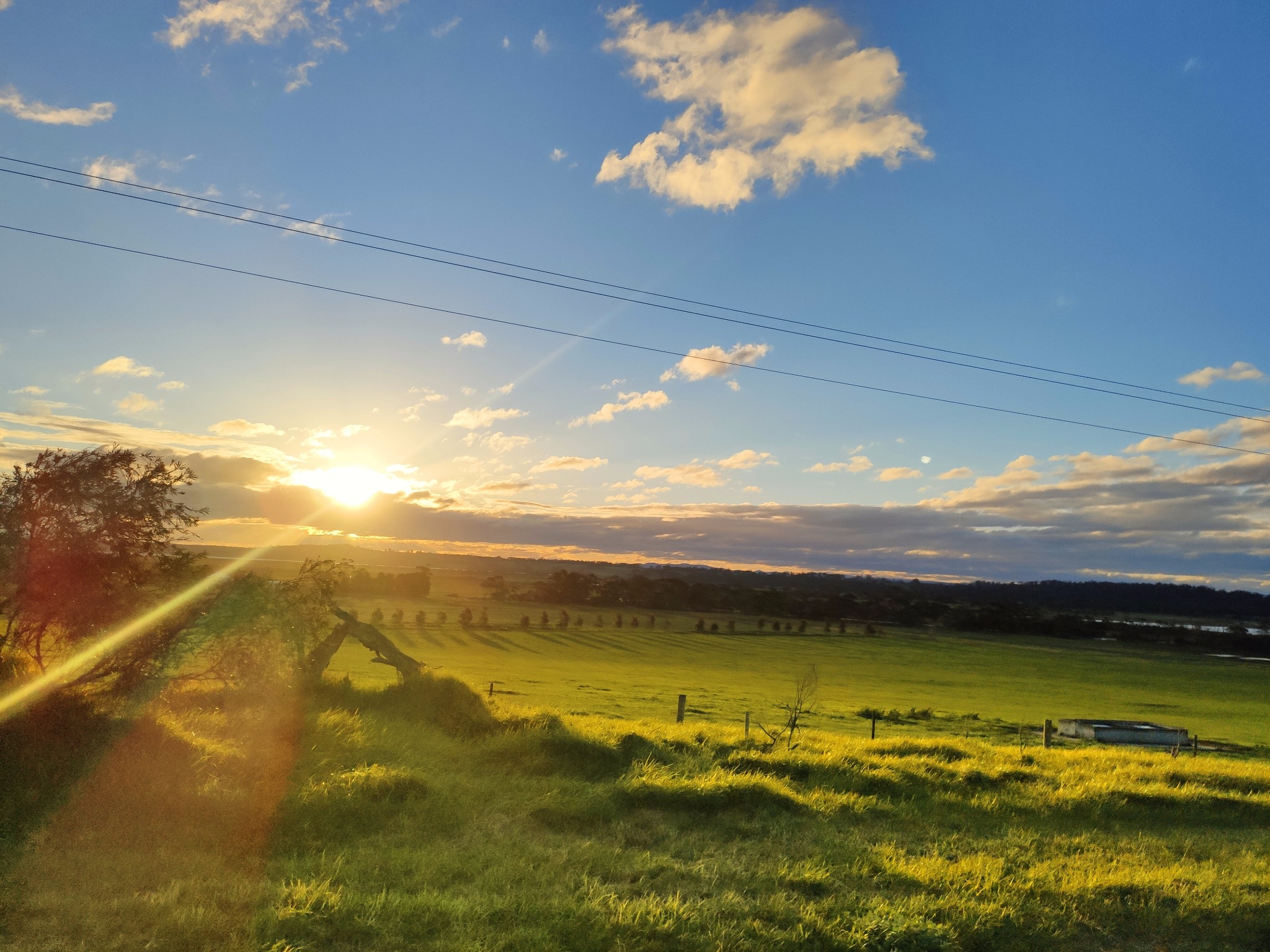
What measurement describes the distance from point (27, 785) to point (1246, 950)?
15.7 meters

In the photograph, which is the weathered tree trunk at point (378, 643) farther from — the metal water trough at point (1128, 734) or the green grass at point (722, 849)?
the metal water trough at point (1128, 734)

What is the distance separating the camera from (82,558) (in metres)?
14.0

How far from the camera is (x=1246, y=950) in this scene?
868cm

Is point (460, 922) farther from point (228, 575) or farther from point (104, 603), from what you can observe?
point (228, 575)

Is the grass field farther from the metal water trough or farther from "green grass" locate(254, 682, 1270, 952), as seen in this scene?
the metal water trough

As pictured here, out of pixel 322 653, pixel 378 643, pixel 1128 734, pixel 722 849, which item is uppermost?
pixel 378 643

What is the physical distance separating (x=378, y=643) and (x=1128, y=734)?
138 ft

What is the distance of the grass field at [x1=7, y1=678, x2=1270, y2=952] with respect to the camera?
7.55m

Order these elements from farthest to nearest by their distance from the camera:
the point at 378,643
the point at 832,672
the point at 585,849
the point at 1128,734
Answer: the point at 832,672
the point at 1128,734
the point at 378,643
the point at 585,849

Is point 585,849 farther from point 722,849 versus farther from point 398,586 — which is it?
point 398,586

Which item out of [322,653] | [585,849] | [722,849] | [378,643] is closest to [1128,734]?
[722,849]

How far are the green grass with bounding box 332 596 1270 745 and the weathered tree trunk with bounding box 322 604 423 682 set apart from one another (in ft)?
3.34

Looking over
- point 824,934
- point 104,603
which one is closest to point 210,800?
point 104,603

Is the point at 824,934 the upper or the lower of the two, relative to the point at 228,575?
lower
